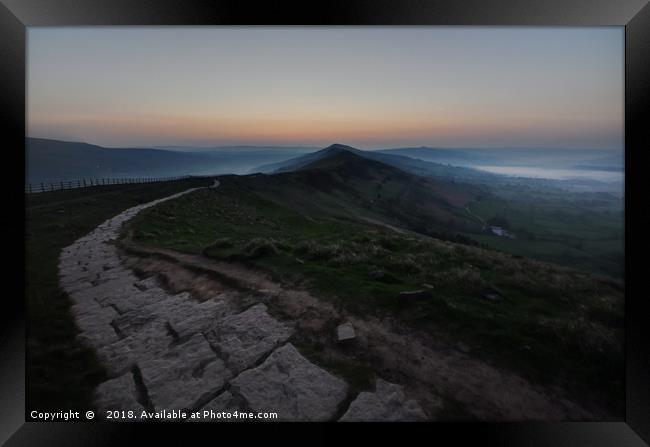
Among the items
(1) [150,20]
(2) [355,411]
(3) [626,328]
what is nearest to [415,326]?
(2) [355,411]

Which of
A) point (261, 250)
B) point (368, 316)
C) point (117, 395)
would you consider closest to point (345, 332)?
point (368, 316)

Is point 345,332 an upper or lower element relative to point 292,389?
upper

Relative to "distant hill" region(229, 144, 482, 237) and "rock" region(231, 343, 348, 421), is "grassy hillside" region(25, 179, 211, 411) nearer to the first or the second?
"rock" region(231, 343, 348, 421)

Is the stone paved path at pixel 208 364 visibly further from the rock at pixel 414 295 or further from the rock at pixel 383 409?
the rock at pixel 414 295

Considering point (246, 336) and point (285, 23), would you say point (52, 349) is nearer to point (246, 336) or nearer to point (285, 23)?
point (246, 336)

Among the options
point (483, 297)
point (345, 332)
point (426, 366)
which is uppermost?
point (483, 297)

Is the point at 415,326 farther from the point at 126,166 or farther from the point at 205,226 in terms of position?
the point at 126,166

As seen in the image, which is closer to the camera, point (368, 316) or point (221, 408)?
point (221, 408)
